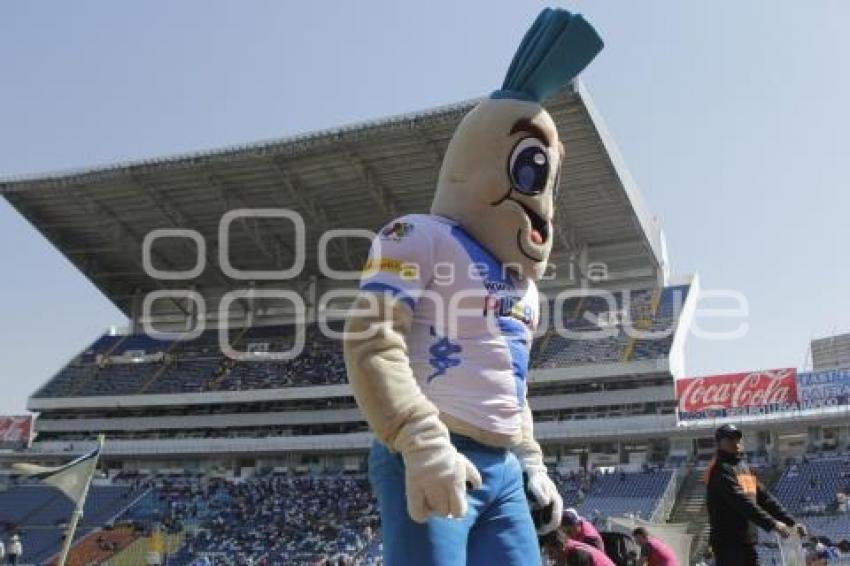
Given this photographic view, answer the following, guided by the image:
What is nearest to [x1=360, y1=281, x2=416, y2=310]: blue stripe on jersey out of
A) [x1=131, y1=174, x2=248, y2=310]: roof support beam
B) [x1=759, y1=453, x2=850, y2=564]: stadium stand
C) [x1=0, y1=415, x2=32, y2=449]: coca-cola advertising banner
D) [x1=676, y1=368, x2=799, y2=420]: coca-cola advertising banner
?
[x1=759, y1=453, x2=850, y2=564]: stadium stand

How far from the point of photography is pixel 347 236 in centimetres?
3369

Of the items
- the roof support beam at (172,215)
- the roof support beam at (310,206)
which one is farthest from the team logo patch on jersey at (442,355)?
the roof support beam at (172,215)

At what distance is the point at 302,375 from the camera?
124 feet

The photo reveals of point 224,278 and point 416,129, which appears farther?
point 224,278

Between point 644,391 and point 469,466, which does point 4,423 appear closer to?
point 644,391

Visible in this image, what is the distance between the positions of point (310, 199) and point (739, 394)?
1536cm

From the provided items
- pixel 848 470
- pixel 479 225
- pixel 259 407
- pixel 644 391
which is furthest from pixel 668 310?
pixel 479 225

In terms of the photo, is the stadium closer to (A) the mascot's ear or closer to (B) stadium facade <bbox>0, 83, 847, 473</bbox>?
(B) stadium facade <bbox>0, 83, 847, 473</bbox>

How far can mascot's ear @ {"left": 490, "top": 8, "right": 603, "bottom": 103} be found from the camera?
11.3 feet

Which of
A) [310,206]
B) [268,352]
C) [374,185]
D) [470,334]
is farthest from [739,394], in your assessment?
[470,334]

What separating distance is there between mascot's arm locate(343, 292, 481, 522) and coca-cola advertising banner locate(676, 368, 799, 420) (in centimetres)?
2740

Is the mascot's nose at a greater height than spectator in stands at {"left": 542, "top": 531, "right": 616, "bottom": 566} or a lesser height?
greater

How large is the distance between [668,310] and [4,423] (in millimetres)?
28396

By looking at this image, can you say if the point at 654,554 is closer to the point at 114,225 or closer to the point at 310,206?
the point at 310,206
